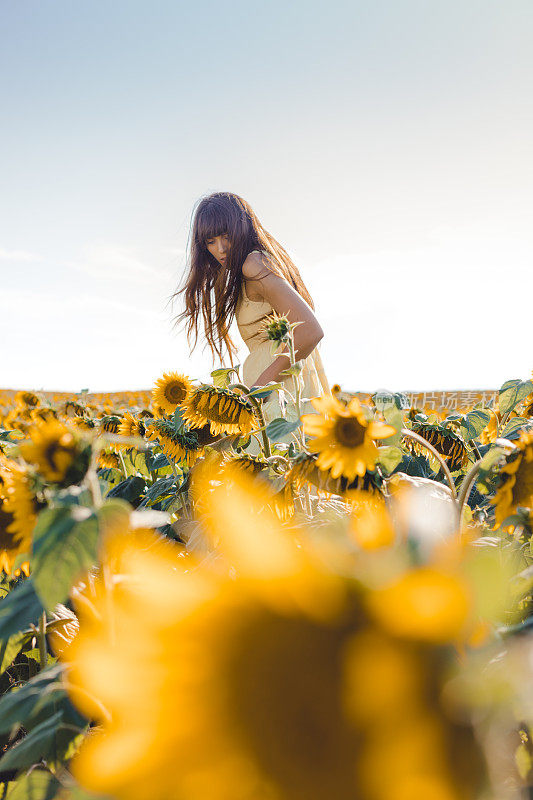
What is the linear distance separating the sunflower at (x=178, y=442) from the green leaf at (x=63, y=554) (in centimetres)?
96

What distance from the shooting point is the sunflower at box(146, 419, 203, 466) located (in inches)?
54.7

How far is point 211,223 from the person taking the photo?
2.89m

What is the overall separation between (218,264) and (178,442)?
195 cm

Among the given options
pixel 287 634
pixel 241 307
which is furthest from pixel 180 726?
pixel 241 307

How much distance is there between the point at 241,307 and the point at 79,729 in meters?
2.41

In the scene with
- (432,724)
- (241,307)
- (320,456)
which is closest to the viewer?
(432,724)

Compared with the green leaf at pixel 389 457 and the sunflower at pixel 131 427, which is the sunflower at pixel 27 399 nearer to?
the sunflower at pixel 131 427

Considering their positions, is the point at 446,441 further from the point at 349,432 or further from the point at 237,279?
the point at 237,279

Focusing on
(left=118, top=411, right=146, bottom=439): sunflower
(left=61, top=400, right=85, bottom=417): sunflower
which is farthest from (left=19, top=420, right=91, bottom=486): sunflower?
(left=61, top=400, right=85, bottom=417): sunflower

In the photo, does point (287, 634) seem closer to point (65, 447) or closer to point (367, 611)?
point (367, 611)

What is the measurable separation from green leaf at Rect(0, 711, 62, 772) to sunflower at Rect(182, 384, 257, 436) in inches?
27.5

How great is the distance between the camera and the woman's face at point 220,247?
2.81 m

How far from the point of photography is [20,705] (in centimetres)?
47

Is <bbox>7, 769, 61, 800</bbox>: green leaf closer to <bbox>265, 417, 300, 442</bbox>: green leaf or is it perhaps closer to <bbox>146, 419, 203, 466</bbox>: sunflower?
<bbox>265, 417, 300, 442</bbox>: green leaf
